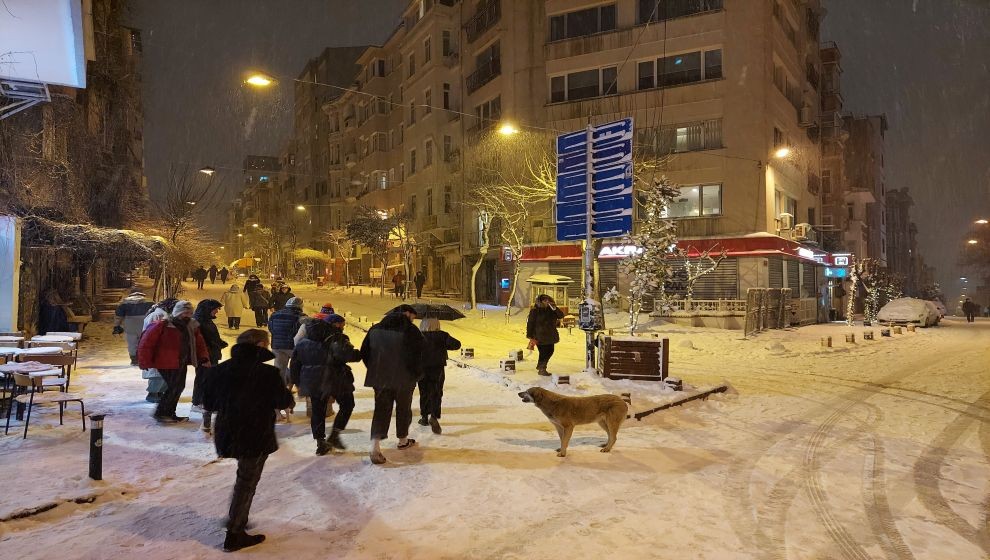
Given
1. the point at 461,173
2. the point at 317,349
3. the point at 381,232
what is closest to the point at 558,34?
the point at 461,173

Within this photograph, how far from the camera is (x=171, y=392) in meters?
8.02

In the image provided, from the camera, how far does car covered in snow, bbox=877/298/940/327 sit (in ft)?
88.1

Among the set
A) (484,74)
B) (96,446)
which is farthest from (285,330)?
(484,74)

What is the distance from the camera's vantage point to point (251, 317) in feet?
76.1

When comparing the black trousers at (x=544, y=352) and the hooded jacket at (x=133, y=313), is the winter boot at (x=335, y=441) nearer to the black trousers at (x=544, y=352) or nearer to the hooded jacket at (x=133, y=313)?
the black trousers at (x=544, y=352)

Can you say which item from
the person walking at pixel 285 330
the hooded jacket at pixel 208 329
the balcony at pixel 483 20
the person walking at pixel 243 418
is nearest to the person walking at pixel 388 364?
the person walking at pixel 243 418

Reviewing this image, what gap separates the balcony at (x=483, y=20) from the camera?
1280 inches

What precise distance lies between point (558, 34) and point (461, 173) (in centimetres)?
955

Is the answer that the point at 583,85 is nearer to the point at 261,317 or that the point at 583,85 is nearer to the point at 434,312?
the point at 261,317

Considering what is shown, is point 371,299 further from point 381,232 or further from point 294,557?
point 294,557

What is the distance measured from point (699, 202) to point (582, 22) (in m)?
10.8

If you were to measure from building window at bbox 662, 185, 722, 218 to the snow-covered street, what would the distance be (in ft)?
56.9

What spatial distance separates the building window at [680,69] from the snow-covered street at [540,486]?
1993cm

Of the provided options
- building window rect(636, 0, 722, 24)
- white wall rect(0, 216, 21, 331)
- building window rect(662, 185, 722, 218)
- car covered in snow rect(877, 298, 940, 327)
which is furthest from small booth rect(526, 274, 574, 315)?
white wall rect(0, 216, 21, 331)
